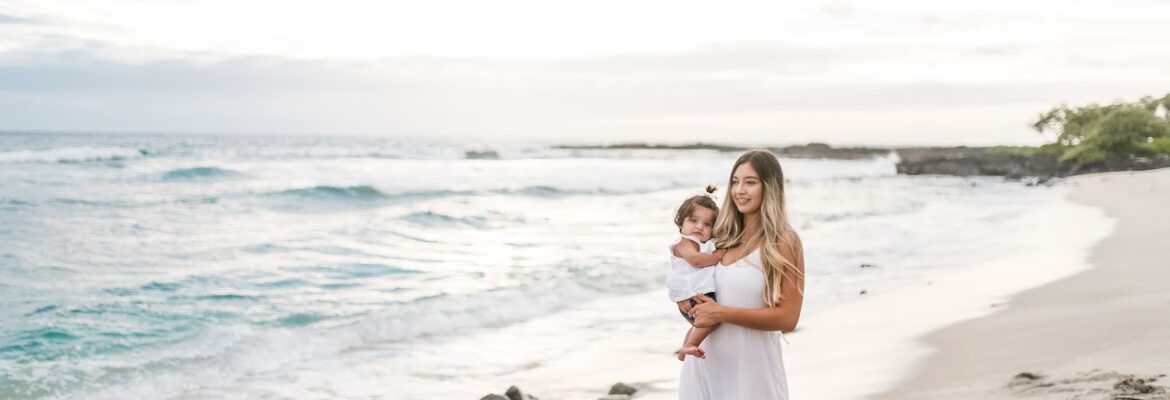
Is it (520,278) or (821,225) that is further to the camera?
(821,225)

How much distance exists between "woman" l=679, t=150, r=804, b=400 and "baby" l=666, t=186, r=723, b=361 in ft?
0.12

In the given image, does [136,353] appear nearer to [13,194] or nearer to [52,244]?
[52,244]

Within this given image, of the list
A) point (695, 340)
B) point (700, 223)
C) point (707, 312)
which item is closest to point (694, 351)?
point (695, 340)

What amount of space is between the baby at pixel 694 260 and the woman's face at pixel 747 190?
146mm

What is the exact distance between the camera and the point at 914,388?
6.71 meters

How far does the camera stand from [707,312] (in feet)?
11.0

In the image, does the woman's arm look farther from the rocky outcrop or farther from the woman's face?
the rocky outcrop

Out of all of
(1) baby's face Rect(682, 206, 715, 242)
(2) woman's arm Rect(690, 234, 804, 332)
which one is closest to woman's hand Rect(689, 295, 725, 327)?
(2) woman's arm Rect(690, 234, 804, 332)

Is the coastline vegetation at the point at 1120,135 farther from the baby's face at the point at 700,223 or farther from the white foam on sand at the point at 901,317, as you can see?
the baby's face at the point at 700,223

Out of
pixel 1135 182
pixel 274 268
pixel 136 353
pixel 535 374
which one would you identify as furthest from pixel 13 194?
pixel 1135 182

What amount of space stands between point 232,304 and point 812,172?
58.6m

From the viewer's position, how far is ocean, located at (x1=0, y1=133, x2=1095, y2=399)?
29.3 ft

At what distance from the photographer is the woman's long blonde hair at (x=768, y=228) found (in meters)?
3.35

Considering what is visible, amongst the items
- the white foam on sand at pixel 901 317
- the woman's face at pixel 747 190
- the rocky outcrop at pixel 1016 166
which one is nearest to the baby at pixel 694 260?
the woman's face at pixel 747 190
